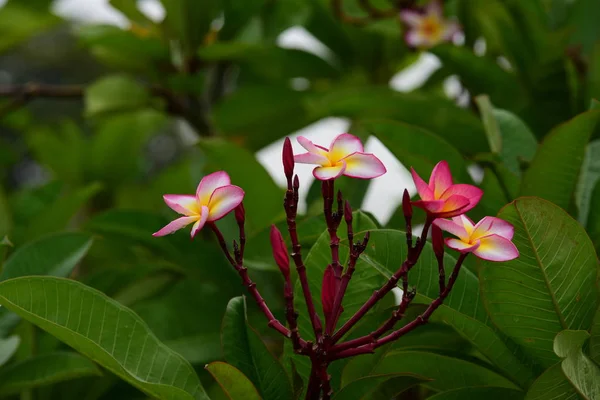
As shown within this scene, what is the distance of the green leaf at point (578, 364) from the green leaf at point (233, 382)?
279 mm

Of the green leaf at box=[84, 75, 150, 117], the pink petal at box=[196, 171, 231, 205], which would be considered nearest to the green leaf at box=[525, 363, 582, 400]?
the pink petal at box=[196, 171, 231, 205]

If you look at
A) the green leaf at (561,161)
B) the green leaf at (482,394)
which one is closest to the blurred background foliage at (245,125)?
the green leaf at (561,161)

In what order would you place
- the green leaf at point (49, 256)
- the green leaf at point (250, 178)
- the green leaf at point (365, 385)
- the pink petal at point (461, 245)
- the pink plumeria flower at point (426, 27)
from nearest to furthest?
the pink petal at point (461, 245) → the green leaf at point (365, 385) → the green leaf at point (49, 256) → the green leaf at point (250, 178) → the pink plumeria flower at point (426, 27)

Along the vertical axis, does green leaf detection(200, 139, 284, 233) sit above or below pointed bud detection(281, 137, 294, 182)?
below

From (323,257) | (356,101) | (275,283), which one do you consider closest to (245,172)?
(275,283)

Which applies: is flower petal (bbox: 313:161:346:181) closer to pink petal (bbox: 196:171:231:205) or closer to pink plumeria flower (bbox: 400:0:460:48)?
pink petal (bbox: 196:171:231:205)

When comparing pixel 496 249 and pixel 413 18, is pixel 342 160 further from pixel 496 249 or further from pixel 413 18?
pixel 413 18

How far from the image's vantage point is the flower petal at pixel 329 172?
61 cm

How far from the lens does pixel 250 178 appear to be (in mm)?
1125

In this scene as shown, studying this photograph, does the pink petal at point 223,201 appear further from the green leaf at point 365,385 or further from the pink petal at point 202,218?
the green leaf at point 365,385

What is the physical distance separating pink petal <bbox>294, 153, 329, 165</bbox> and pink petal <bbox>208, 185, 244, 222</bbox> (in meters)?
0.06

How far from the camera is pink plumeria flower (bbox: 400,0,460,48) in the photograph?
145cm

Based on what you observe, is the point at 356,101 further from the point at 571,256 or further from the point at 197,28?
the point at 571,256

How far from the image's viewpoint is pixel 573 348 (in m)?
0.63
